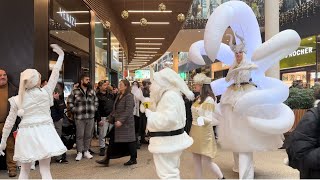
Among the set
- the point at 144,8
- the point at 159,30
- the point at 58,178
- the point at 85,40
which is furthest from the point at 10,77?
the point at 159,30

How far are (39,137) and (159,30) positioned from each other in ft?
47.5

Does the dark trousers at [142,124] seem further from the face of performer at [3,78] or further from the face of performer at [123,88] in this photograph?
the face of performer at [3,78]

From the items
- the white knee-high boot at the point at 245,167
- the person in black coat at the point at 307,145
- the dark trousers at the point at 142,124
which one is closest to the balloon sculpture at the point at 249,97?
the white knee-high boot at the point at 245,167

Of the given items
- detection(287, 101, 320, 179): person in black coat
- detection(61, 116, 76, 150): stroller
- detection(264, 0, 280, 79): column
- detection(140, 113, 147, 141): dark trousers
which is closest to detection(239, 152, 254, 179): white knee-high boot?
detection(287, 101, 320, 179): person in black coat

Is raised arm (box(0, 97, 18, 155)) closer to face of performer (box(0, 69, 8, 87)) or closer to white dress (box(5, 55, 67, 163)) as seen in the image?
white dress (box(5, 55, 67, 163))

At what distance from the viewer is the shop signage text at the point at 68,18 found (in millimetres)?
9132

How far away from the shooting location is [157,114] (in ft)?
12.9

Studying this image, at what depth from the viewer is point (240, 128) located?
517 cm

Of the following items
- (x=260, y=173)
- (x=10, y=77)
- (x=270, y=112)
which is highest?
(x=10, y=77)

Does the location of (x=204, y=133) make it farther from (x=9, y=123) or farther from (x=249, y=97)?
(x=9, y=123)

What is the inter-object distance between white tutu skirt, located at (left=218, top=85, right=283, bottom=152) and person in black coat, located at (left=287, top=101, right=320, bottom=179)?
2772mm

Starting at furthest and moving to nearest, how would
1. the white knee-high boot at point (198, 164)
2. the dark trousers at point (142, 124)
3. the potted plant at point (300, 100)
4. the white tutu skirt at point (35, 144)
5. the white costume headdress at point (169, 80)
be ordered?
the dark trousers at point (142, 124), the potted plant at point (300, 100), the white knee-high boot at point (198, 164), the white tutu skirt at point (35, 144), the white costume headdress at point (169, 80)

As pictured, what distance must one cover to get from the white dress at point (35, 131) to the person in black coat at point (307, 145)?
3.04 metres

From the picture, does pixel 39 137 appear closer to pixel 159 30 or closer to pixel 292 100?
pixel 292 100
